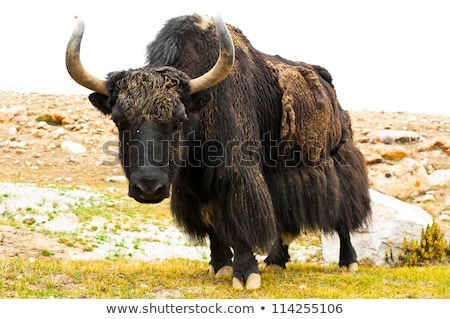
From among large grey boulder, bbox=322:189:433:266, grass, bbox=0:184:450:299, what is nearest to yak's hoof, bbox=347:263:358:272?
grass, bbox=0:184:450:299

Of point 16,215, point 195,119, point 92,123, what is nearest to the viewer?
point 195,119

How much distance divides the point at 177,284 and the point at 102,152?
14.0 meters

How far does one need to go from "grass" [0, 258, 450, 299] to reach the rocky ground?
3.93 meters

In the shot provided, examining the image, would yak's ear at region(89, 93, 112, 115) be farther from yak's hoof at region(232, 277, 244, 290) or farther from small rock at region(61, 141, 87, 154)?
small rock at region(61, 141, 87, 154)

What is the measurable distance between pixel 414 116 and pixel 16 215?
20.0 metres

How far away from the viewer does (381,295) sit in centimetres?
518

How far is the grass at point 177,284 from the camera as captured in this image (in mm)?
4836

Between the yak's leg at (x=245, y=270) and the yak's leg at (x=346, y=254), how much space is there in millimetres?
2315

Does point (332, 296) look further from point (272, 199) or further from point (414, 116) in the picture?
point (414, 116)

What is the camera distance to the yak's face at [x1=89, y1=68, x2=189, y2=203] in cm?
443

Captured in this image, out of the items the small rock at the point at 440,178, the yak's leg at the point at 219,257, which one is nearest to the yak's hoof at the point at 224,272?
the yak's leg at the point at 219,257

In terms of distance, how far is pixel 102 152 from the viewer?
61.4ft

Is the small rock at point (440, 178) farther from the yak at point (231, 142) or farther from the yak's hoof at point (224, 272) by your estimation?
the yak's hoof at point (224, 272)

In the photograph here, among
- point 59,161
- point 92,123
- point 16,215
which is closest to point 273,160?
point 16,215
